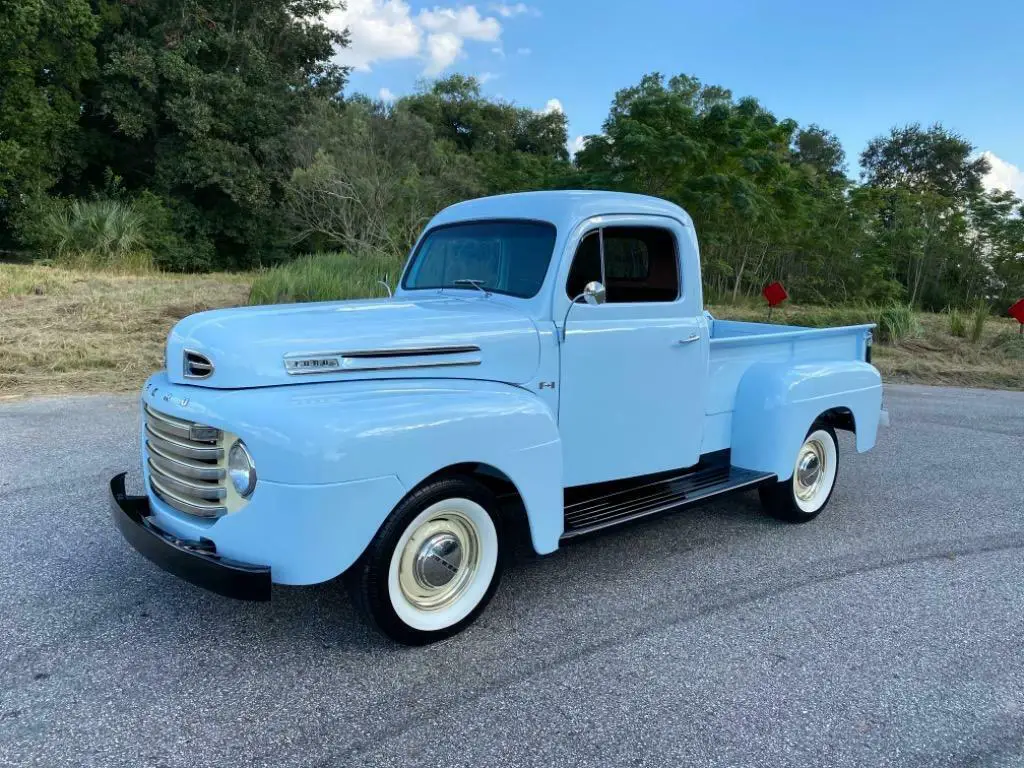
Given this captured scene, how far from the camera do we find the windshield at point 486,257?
3.74 meters

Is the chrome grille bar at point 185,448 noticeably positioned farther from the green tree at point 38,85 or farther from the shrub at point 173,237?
the green tree at point 38,85

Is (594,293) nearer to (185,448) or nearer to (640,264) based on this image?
(640,264)

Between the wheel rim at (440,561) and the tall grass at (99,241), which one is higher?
the tall grass at (99,241)

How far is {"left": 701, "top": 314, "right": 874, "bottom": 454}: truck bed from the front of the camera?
14.5 feet

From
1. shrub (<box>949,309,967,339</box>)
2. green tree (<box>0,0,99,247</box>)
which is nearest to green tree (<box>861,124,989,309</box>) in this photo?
shrub (<box>949,309,967,339</box>)

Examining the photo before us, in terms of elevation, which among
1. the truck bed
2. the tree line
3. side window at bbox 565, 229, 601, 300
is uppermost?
the tree line

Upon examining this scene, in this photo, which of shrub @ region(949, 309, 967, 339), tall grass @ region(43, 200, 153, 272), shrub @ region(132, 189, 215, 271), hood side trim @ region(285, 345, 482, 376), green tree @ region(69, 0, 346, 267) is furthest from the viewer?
green tree @ region(69, 0, 346, 267)

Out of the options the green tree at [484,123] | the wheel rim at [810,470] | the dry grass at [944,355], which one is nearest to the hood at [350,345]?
the wheel rim at [810,470]

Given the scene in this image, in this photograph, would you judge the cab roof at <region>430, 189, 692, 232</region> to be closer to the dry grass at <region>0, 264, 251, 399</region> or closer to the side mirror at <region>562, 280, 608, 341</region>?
the side mirror at <region>562, 280, 608, 341</region>

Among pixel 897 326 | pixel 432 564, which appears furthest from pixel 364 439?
pixel 897 326

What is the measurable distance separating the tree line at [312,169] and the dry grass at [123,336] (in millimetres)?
4347

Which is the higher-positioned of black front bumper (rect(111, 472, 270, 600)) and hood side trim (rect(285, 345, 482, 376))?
hood side trim (rect(285, 345, 482, 376))

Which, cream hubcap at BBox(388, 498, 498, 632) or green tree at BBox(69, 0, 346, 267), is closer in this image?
cream hubcap at BBox(388, 498, 498, 632)

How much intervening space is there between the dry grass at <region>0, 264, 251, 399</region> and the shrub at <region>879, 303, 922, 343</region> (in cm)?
1214
